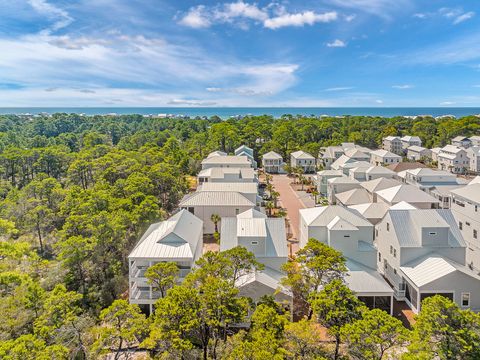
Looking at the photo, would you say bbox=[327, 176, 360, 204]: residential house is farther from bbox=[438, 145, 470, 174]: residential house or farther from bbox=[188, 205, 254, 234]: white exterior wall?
bbox=[438, 145, 470, 174]: residential house

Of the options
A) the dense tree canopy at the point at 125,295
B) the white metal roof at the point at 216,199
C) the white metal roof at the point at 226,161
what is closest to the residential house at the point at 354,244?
the dense tree canopy at the point at 125,295

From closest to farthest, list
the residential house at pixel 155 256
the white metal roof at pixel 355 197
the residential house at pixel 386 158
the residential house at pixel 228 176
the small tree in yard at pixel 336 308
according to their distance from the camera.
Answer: the small tree in yard at pixel 336 308, the residential house at pixel 155 256, the white metal roof at pixel 355 197, the residential house at pixel 228 176, the residential house at pixel 386 158

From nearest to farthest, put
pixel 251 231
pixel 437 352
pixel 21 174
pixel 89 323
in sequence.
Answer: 1. pixel 437 352
2. pixel 89 323
3. pixel 251 231
4. pixel 21 174

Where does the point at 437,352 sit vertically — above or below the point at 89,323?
above

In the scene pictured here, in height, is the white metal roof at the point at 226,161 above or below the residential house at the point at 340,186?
above

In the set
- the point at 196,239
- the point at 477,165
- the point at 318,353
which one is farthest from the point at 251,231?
the point at 477,165

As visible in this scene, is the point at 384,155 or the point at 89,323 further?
the point at 384,155

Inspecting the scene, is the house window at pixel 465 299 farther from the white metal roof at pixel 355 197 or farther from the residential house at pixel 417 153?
the residential house at pixel 417 153

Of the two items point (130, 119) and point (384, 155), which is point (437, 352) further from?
point (130, 119)
